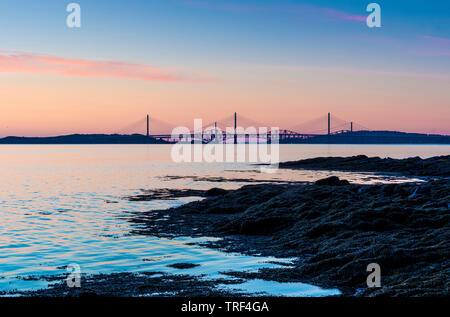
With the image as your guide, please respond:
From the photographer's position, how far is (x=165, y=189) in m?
36.3

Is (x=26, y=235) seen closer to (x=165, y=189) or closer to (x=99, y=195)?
(x=99, y=195)

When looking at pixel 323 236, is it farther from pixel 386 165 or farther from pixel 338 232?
pixel 386 165

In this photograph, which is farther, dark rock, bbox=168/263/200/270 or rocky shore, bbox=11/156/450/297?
dark rock, bbox=168/263/200/270

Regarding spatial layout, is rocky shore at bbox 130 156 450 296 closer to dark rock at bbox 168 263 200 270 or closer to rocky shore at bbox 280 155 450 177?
dark rock at bbox 168 263 200 270

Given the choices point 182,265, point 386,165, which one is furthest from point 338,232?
point 386,165

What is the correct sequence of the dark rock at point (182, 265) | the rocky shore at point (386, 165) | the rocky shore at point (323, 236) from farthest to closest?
the rocky shore at point (386, 165) < the dark rock at point (182, 265) < the rocky shore at point (323, 236)

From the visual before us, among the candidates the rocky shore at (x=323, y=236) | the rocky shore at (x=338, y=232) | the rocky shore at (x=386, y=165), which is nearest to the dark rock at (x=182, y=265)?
the rocky shore at (x=323, y=236)

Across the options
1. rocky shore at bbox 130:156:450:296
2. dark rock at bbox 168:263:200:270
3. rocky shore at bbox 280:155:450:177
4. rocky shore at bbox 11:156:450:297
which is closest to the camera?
rocky shore at bbox 11:156:450:297

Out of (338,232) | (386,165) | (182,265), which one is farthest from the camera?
(386,165)

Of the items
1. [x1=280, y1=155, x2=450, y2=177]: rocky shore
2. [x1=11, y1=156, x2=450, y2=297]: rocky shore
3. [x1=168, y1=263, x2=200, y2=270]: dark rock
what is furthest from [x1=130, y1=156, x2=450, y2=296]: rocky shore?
[x1=280, y1=155, x2=450, y2=177]: rocky shore

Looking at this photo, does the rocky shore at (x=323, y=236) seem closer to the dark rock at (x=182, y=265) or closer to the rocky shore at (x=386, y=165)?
the dark rock at (x=182, y=265)

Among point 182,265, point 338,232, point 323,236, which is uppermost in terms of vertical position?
A: point 338,232

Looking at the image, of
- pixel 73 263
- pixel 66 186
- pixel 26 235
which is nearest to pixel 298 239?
pixel 73 263

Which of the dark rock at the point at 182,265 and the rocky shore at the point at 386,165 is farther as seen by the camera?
the rocky shore at the point at 386,165
